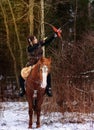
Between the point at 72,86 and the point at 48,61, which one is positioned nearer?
the point at 48,61

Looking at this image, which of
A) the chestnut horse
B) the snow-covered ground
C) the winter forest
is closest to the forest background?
the winter forest

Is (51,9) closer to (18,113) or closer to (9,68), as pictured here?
(9,68)

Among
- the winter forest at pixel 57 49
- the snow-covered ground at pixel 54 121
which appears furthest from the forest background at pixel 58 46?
the snow-covered ground at pixel 54 121

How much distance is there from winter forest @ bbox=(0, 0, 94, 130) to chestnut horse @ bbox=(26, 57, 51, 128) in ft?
2.56

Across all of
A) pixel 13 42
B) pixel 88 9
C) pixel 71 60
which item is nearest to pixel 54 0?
pixel 13 42

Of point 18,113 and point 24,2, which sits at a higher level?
point 24,2

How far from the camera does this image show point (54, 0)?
99.3ft

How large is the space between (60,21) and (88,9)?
417 centimetres

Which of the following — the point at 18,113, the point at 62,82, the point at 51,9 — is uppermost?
the point at 51,9

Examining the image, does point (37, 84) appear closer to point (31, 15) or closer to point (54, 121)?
point (54, 121)

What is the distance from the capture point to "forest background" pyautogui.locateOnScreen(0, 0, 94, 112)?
15.3 m

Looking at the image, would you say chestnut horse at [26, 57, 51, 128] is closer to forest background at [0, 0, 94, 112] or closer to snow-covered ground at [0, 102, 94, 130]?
snow-covered ground at [0, 102, 94, 130]

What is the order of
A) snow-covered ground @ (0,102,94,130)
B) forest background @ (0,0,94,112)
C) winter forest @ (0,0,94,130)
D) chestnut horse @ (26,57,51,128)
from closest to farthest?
1. chestnut horse @ (26,57,51,128)
2. snow-covered ground @ (0,102,94,130)
3. winter forest @ (0,0,94,130)
4. forest background @ (0,0,94,112)

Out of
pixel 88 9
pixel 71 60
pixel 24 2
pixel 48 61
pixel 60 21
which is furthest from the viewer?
pixel 88 9
